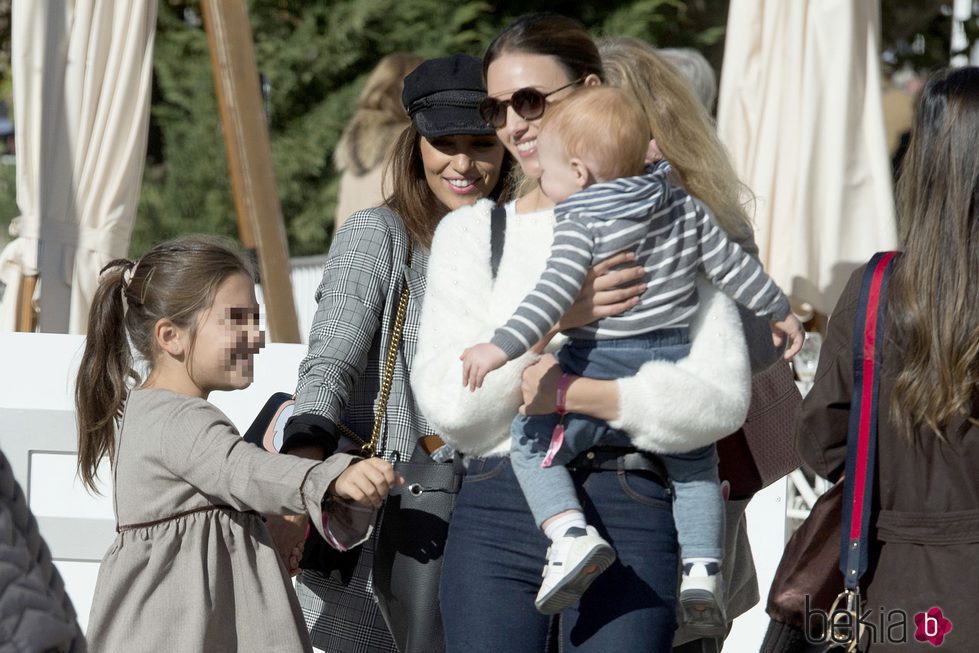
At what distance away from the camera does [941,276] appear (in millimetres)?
2518

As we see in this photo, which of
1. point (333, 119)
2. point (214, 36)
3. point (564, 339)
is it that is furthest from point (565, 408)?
point (333, 119)

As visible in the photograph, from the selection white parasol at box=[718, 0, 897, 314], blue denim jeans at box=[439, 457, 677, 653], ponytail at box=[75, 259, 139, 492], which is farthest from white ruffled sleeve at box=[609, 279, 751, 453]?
white parasol at box=[718, 0, 897, 314]

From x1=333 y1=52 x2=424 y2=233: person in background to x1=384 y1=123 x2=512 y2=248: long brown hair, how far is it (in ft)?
11.5

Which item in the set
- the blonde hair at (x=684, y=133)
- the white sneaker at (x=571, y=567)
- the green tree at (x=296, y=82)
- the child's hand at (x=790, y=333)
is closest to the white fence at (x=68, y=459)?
the child's hand at (x=790, y=333)

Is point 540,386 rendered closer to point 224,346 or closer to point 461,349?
point 461,349

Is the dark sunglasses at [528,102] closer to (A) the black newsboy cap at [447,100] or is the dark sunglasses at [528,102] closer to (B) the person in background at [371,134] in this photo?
(A) the black newsboy cap at [447,100]

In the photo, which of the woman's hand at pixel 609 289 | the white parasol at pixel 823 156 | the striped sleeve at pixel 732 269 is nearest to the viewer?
the woman's hand at pixel 609 289

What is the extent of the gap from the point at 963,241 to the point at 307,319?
7701mm

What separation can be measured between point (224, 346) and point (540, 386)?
845mm

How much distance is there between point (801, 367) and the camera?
19.1ft

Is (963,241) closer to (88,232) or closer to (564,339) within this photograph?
(564,339)

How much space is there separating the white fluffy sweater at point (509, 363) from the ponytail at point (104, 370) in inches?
34.8

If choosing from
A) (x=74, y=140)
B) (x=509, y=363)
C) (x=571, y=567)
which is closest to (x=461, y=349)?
(x=509, y=363)

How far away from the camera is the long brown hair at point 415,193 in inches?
126
